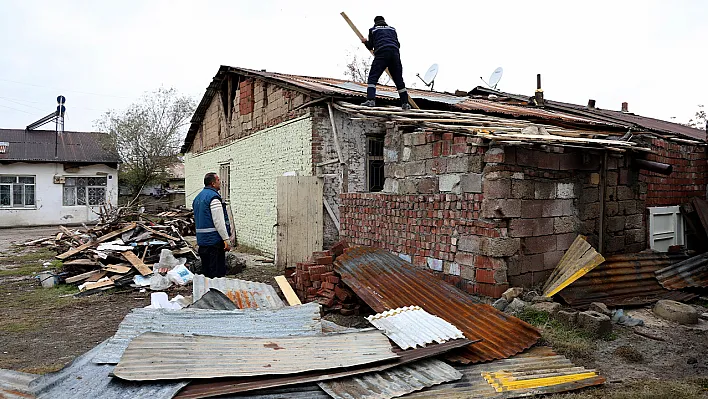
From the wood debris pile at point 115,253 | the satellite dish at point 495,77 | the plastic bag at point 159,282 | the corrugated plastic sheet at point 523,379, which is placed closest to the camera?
the corrugated plastic sheet at point 523,379

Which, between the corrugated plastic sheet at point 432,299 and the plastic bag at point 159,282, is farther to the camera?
the plastic bag at point 159,282

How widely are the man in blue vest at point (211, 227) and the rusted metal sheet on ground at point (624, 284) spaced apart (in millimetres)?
4497

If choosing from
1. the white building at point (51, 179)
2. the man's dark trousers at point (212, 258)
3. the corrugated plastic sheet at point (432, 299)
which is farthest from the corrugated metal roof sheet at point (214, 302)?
the white building at point (51, 179)

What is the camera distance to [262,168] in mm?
12562

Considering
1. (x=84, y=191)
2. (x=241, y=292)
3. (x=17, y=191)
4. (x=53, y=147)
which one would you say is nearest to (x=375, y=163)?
(x=241, y=292)

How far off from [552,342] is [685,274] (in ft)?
11.6

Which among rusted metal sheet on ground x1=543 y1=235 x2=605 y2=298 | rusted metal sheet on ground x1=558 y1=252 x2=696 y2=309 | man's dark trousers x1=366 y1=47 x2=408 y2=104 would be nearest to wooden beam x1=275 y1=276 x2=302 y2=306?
rusted metal sheet on ground x1=543 y1=235 x2=605 y2=298

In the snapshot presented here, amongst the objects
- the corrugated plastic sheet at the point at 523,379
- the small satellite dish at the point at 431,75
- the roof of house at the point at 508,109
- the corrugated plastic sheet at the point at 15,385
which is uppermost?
the small satellite dish at the point at 431,75

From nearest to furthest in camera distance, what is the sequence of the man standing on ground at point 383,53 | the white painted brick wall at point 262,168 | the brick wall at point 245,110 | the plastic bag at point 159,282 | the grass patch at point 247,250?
the man standing on ground at point 383,53
the plastic bag at point 159,282
the white painted brick wall at point 262,168
the brick wall at point 245,110
the grass patch at point 247,250

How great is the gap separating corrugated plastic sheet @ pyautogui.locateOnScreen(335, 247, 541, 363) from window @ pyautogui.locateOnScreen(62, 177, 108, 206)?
21.2 metres

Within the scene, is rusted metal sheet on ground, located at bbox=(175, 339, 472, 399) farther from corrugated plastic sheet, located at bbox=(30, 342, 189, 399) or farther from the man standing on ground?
the man standing on ground

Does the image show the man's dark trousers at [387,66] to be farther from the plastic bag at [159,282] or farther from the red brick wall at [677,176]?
the plastic bag at [159,282]

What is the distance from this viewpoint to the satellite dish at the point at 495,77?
14321mm

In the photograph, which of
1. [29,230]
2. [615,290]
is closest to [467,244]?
[615,290]
